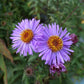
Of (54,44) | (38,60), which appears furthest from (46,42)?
(38,60)

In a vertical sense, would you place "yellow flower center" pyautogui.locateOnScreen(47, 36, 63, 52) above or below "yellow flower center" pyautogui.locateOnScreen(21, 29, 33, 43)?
below

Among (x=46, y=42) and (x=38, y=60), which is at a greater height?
(x=46, y=42)

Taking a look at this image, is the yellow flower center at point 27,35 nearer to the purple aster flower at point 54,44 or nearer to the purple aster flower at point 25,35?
the purple aster flower at point 25,35

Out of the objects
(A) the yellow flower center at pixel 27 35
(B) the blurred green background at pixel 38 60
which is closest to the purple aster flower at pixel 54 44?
(A) the yellow flower center at pixel 27 35

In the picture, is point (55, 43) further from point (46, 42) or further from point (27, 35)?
point (27, 35)

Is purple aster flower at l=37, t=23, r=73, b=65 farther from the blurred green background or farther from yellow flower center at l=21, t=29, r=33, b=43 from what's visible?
the blurred green background

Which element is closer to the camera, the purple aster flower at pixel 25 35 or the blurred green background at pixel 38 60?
the purple aster flower at pixel 25 35

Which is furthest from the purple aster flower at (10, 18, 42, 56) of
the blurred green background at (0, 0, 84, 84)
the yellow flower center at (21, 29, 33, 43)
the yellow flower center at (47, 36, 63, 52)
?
the blurred green background at (0, 0, 84, 84)
